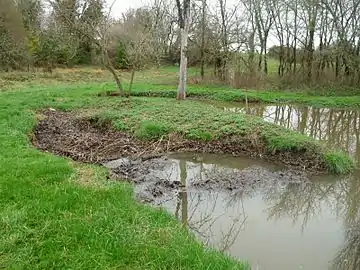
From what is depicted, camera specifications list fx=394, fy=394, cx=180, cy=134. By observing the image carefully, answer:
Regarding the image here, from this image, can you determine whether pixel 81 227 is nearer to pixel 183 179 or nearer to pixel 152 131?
pixel 183 179

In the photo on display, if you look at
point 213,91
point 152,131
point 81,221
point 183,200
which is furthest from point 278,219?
point 213,91

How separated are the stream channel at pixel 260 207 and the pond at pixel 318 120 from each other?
2075 millimetres

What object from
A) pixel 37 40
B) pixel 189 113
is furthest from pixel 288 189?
pixel 37 40

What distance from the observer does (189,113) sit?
44.0ft

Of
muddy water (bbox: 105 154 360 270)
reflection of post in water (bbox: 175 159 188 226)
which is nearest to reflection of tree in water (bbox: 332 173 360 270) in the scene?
muddy water (bbox: 105 154 360 270)

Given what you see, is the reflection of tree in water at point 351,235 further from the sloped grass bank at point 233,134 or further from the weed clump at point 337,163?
the sloped grass bank at point 233,134

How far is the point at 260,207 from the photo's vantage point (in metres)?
7.26

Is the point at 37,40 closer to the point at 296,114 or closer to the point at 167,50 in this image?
the point at 167,50

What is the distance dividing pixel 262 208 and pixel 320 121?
34.2 feet

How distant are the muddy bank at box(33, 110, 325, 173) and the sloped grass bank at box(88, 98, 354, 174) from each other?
25 mm

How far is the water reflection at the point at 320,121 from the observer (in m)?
13.1

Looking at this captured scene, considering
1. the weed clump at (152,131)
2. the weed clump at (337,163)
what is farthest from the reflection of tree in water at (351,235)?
the weed clump at (152,131)

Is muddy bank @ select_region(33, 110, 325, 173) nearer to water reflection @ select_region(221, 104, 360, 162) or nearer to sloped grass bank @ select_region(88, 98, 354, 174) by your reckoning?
sloped grass bank @ select_region(88, 98, 354, 174)

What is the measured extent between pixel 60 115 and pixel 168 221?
33.6ft
